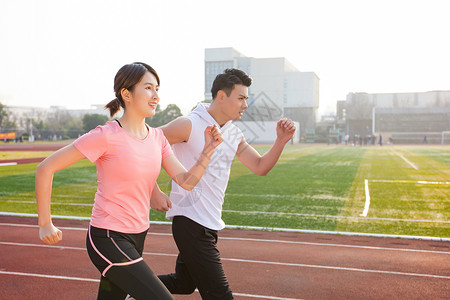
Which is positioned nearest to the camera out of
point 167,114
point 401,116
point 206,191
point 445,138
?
point 206,191

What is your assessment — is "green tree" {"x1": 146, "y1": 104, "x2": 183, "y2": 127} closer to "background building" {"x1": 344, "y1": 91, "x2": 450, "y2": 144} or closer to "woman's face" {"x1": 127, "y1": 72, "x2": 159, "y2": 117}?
"background building" {"x1": 344, "y1": 91, "x2": 450, "y2": 144}

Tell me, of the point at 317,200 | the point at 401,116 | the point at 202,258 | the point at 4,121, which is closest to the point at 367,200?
the point at 317,200

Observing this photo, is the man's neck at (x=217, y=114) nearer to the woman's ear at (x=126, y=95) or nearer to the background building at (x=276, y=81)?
the woman's ear at (x=126, y=95)

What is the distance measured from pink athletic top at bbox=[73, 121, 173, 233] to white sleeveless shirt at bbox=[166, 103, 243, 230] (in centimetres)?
56

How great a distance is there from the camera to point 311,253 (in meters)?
6.39

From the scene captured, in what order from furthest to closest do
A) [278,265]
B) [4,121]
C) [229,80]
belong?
[4,121] → [278,265] → [229,80]

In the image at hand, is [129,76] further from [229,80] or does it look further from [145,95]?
[229,80]

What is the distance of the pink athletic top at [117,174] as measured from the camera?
2371 millimetres

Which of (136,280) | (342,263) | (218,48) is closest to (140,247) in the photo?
(136,280)

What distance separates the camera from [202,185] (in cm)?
302

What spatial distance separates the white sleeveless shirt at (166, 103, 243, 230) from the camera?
297 centimetres

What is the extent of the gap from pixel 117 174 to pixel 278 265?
3925 mm

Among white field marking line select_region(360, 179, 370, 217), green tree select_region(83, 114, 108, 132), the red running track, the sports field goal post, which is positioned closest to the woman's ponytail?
the red running track

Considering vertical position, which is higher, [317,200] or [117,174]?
[117,174]
